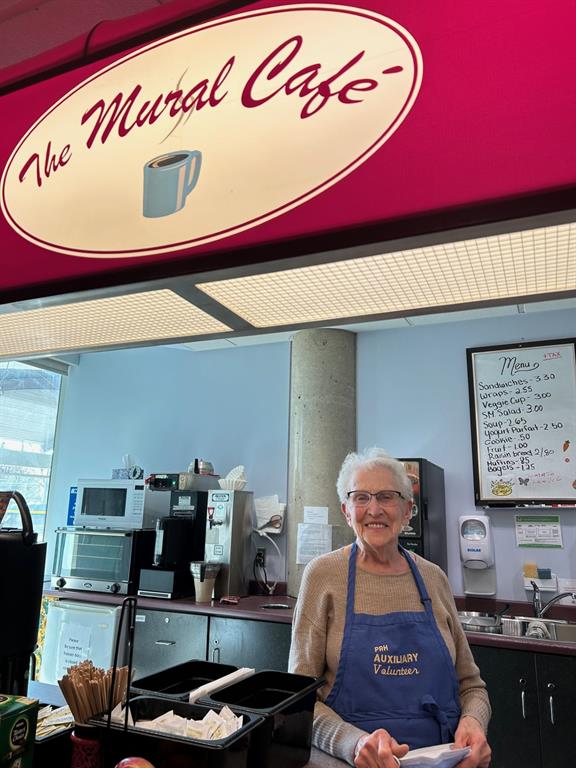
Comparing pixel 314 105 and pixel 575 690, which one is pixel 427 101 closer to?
pixel 314 105

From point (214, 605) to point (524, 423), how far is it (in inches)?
95.7

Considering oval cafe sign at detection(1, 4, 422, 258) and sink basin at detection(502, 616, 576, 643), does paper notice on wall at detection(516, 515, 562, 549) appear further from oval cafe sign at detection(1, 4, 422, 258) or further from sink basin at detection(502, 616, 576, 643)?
oval cafe sign at detection(1, 4, 422, 258)

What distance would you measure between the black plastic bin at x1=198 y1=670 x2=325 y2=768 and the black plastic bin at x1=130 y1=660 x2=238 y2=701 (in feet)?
0.31

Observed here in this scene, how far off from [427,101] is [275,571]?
4.17m

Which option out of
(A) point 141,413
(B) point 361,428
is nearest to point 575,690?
(B) point 361,428

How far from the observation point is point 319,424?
4.39m

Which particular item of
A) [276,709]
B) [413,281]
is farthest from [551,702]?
[413,281]

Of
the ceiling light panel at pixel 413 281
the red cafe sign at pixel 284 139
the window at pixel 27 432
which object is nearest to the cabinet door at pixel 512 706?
the ceiling light panel at pixel 413 281

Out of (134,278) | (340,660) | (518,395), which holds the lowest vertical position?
(340,660)

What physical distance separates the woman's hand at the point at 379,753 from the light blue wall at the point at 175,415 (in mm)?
3352

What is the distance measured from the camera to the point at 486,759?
1.46 m

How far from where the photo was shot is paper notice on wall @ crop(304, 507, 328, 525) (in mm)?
4215

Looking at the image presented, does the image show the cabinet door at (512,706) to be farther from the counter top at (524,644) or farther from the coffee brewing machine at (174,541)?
the coffee brewing machine at (174,541)

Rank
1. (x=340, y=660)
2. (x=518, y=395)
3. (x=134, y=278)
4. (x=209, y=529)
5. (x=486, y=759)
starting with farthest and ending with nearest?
(x=209, y=529), (x=518, y=395), (x=340, y=660), (x=486, y=759), (x=134, y=278)
